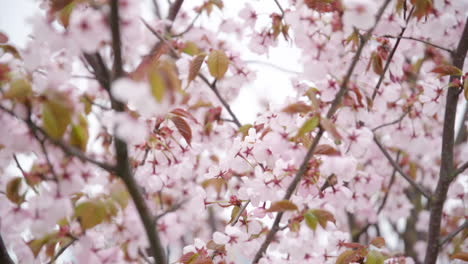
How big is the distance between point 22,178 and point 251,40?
1180mm

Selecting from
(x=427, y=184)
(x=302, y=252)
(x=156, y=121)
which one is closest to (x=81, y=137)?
(x=156, y=121)

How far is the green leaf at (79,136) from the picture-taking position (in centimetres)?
80

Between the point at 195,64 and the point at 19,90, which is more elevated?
the point at 195,64

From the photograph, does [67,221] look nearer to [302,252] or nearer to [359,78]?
[302,252]

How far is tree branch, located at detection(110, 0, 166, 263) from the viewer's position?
2.49ft

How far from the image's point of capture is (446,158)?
57.6 inches

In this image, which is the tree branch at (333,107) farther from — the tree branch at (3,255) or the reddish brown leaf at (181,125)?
the tree branch at (3,255)

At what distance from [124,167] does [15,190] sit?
31cm

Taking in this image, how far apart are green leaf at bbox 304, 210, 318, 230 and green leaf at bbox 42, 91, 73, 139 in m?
0.58

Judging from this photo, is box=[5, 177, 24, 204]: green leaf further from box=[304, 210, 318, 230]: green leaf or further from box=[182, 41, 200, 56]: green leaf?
box=[182, 41, 200, 56]: green leaf

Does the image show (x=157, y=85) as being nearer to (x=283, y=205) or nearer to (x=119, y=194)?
(x=119, y=194)

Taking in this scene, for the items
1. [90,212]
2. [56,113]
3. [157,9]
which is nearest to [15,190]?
[90,212]

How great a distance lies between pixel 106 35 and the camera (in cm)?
77

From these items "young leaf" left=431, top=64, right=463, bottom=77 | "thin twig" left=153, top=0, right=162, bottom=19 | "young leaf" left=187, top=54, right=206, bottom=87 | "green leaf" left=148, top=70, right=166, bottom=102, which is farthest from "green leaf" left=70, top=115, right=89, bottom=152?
"thin twig" left=153, top=0, right=162, bottom=19
